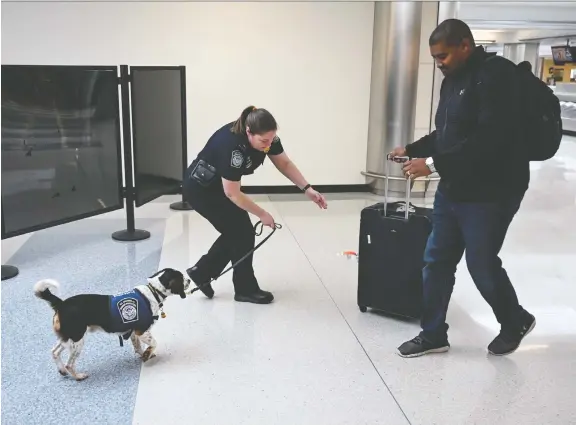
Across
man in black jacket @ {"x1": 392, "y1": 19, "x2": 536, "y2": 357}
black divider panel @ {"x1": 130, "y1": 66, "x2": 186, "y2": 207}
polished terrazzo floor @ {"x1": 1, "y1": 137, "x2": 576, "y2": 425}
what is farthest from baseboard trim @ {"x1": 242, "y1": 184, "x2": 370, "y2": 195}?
man in black jacket @ {"x1": 392, "y1": 19, "x2": 536, "y2": 357}

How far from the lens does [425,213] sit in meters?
2.99

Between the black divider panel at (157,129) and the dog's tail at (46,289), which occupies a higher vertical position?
the black divider panel at (157,129)

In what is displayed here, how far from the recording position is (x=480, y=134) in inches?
90.8

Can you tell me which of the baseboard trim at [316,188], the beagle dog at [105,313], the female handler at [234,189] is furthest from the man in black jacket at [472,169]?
the baseboard trim at [316,188]

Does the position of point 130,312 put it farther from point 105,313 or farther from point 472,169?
point 472,169

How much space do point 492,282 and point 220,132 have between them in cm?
154

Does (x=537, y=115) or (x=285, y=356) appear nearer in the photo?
(x=537, y=115)

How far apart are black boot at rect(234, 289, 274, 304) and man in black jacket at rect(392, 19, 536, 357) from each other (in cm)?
101

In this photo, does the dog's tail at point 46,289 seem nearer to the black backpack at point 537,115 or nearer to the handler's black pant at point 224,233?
the handler's black pant at point 224,233

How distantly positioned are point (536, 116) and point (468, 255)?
2.05ft

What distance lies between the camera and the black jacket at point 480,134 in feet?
7.50

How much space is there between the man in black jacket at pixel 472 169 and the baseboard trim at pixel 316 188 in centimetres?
391

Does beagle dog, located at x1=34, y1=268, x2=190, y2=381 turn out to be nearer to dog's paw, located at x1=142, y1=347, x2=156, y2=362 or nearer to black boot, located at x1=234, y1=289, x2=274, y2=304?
dog's paw, located at x1=142, y1=347, x2=156, y2=362

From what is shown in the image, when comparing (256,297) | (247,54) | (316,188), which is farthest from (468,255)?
(247,54)
